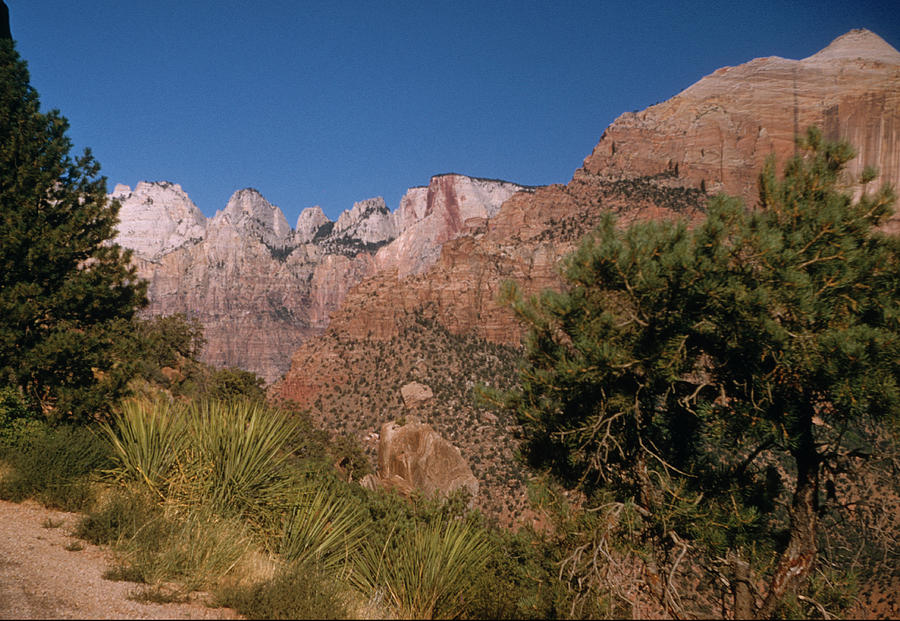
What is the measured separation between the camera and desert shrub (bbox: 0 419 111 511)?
7234 millimetres

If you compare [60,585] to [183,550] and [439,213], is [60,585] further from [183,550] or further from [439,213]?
[439,213]

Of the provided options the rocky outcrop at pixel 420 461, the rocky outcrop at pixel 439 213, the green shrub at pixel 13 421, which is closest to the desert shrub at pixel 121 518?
the green shrub at pixel 13 421

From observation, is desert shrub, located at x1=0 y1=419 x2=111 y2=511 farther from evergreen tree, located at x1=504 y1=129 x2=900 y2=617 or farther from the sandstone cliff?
the sandstone cliff

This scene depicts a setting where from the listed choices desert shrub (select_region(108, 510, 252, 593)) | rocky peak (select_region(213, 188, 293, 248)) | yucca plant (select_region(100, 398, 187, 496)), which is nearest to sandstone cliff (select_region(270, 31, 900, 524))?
yucca plant (select_region(100, 398, 187, 496))

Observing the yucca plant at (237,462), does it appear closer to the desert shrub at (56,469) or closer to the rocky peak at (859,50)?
the desert shrub at (56,469)

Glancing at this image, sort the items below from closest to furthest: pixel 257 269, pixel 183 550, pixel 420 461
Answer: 1. pixel 183 550
2. pixel 420 461
3. pixel 257 269

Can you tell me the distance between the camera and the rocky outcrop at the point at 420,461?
29.7 m

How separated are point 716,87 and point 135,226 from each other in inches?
7722

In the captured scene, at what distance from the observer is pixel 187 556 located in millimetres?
5047

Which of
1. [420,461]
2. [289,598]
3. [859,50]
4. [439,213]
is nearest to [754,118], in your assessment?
[859,50]

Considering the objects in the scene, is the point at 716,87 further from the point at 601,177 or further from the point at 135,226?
the point at 135,226

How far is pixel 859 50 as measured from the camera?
9825 centimetres

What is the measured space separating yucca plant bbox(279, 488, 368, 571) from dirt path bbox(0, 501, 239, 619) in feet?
3.65

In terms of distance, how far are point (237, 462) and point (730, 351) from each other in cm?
580
